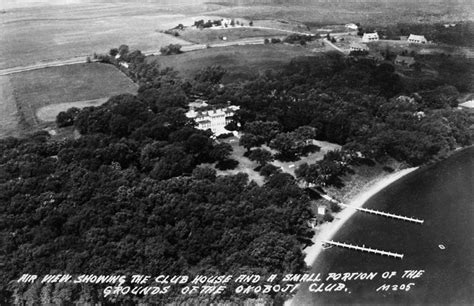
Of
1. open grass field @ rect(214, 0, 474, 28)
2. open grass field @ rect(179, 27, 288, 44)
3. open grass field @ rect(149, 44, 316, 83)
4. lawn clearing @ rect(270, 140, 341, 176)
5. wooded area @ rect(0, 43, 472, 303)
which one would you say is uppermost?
open grass field @ rect(214, 0, 474, 28)

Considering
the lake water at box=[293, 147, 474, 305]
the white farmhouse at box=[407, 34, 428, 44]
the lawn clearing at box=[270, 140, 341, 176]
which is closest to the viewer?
the lake water at box=[293, 147, 474, 305]

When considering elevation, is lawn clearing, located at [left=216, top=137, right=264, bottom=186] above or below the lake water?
above

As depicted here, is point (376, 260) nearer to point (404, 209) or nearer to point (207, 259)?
point (404, 209)

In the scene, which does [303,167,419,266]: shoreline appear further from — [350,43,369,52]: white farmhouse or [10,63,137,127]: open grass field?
[350,43,369,52]: white farmhouse

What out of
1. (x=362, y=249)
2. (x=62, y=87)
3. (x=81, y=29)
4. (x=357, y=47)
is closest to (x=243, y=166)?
(x=362, y=249)

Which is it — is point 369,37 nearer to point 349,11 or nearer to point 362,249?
point 349,11

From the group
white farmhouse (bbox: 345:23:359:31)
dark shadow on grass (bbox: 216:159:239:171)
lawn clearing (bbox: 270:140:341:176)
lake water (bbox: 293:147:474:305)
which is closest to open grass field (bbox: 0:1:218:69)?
white farmhouse (bbox: 345:23:359:31)

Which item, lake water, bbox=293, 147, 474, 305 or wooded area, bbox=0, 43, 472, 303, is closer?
wooded area, bbox=0, 43, 472, 303
